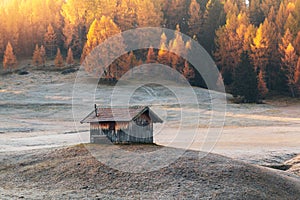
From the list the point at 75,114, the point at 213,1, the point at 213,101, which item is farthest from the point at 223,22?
the point at 75,114

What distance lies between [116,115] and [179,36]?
49.2m

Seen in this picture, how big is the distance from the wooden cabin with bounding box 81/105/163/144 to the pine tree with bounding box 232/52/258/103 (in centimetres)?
3718

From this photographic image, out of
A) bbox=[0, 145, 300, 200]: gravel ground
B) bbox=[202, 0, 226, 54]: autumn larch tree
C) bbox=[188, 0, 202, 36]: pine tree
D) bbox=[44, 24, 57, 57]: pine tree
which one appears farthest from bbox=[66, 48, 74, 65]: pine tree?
bbox=[0, 145, 300, 200]: gravel ground

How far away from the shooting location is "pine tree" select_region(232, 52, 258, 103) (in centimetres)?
5991

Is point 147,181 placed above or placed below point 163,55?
below

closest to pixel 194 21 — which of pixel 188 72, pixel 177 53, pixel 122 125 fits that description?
pixel 177 53

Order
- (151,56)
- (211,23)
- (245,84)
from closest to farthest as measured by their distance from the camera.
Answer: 1. (245,84)
2. (151,56)
3. (211,23)

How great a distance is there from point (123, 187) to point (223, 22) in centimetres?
7235

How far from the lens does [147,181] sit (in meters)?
18.3

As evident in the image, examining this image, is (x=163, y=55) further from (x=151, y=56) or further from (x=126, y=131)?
(x=126, y=131)

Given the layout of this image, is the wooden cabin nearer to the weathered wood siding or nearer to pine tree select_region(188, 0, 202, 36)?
the weathered wood siding

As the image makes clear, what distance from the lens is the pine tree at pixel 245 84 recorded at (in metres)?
59.9

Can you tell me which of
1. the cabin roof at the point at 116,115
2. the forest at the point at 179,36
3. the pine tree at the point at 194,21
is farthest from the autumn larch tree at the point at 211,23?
the cabin roof at the point at 116,115

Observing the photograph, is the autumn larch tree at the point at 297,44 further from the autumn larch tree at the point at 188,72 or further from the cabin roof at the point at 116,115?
the cabin roof at the point at 116,115
